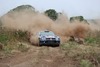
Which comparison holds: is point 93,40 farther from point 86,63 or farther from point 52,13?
point 52,13

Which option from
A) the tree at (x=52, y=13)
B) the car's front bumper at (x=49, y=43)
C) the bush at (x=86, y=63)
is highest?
the tree at (x=52, y=13)

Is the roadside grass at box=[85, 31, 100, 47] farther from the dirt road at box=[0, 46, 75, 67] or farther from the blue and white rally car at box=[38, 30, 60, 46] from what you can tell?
the dirt road at box=[0, 46, 75, 67]

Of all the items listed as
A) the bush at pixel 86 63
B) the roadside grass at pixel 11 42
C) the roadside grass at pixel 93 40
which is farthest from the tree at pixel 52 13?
the bush at pixel 86 63

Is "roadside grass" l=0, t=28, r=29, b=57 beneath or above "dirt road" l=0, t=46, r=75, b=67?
above

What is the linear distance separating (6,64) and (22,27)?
74.8 feet

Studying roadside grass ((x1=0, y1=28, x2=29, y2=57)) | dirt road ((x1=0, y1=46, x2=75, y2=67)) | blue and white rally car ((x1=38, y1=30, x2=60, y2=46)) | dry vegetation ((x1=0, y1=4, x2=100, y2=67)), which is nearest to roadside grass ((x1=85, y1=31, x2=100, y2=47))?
dry vegetation ((x1=0, y1=4, x2=100, y2=67))

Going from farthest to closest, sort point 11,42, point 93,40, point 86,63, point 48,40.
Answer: point 93,40 < point 11,42 < point 48,40 < point 86,63

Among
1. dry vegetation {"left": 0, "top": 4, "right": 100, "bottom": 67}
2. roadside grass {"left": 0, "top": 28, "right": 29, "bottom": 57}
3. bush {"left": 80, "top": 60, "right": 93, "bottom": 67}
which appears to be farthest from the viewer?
dry vegetation {"left": 0, "top": 4, "right": 100, "bottom": 67}

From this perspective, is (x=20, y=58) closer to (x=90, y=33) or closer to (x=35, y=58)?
(x=35, y=58)

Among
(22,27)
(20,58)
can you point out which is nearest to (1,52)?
(20,58)

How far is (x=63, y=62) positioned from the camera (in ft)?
61.6

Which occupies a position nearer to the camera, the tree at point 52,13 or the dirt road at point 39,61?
the dirt road at point 39,61

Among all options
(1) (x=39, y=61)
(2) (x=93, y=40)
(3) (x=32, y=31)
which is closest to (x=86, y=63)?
(1) (x=39, y=61)

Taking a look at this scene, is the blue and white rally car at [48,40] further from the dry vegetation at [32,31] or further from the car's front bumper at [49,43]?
the dry vegetation at [32,31]
